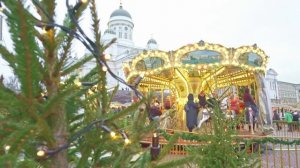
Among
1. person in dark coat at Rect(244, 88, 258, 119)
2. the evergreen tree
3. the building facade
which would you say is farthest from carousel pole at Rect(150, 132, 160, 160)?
the building facade

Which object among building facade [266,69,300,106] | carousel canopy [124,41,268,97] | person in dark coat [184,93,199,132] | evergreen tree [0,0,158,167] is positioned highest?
building facade [266,69,300,106]

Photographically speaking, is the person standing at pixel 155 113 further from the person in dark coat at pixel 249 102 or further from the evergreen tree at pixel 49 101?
the person in dark coat at pixel 249 102

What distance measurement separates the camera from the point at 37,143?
3.47 feet

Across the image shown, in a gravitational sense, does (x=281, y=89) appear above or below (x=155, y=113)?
above

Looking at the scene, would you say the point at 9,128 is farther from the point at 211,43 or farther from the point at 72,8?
the point at 211,43

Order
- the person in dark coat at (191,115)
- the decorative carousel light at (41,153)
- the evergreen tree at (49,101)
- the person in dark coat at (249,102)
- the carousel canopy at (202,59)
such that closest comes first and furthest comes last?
1. the evergreen tree at (49,101)
2. the decorative carousel light at (41,153)
3. the person in dark coat at (191,115)
4. the person in dark coat at (249,102)
5. the carousel canopy at (202,59)

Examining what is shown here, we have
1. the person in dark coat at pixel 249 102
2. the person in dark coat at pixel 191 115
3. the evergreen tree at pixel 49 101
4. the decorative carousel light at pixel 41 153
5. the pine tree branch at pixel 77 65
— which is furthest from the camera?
the person in dark coat at pixel 249 102

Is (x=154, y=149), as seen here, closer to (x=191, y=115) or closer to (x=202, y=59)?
(x=191, y=115)

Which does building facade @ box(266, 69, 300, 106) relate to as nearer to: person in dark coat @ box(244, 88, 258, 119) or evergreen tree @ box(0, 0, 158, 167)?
person in dark coat @ box(244, 88, 258, 119)

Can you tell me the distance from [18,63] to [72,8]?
338mm

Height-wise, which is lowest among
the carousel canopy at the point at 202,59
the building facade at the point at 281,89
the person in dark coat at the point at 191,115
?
the person in dark coat at the point at 191,115

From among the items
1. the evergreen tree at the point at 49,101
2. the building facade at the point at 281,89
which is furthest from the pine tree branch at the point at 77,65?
the building facade at the point at 281,89

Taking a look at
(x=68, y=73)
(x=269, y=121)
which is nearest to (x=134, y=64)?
(x=269, y=121)

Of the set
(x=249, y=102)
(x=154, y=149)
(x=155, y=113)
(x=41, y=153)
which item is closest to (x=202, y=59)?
(x=249, y=102)
